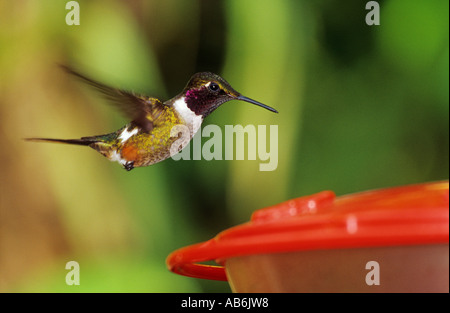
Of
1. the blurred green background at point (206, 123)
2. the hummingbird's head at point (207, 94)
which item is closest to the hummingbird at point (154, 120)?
the hummingbird's head at point (207, 94)

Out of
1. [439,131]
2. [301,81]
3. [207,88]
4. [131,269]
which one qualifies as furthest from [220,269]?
[439,131]

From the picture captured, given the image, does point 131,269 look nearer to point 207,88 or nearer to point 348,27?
point 207,88

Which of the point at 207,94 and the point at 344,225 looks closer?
the point at 344,225

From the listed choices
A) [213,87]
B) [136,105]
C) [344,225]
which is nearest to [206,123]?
[213,87]

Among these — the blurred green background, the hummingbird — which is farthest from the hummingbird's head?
the blurred green background

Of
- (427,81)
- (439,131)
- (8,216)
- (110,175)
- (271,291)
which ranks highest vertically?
(427,81)

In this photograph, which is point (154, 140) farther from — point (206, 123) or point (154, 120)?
point (206, 123)
